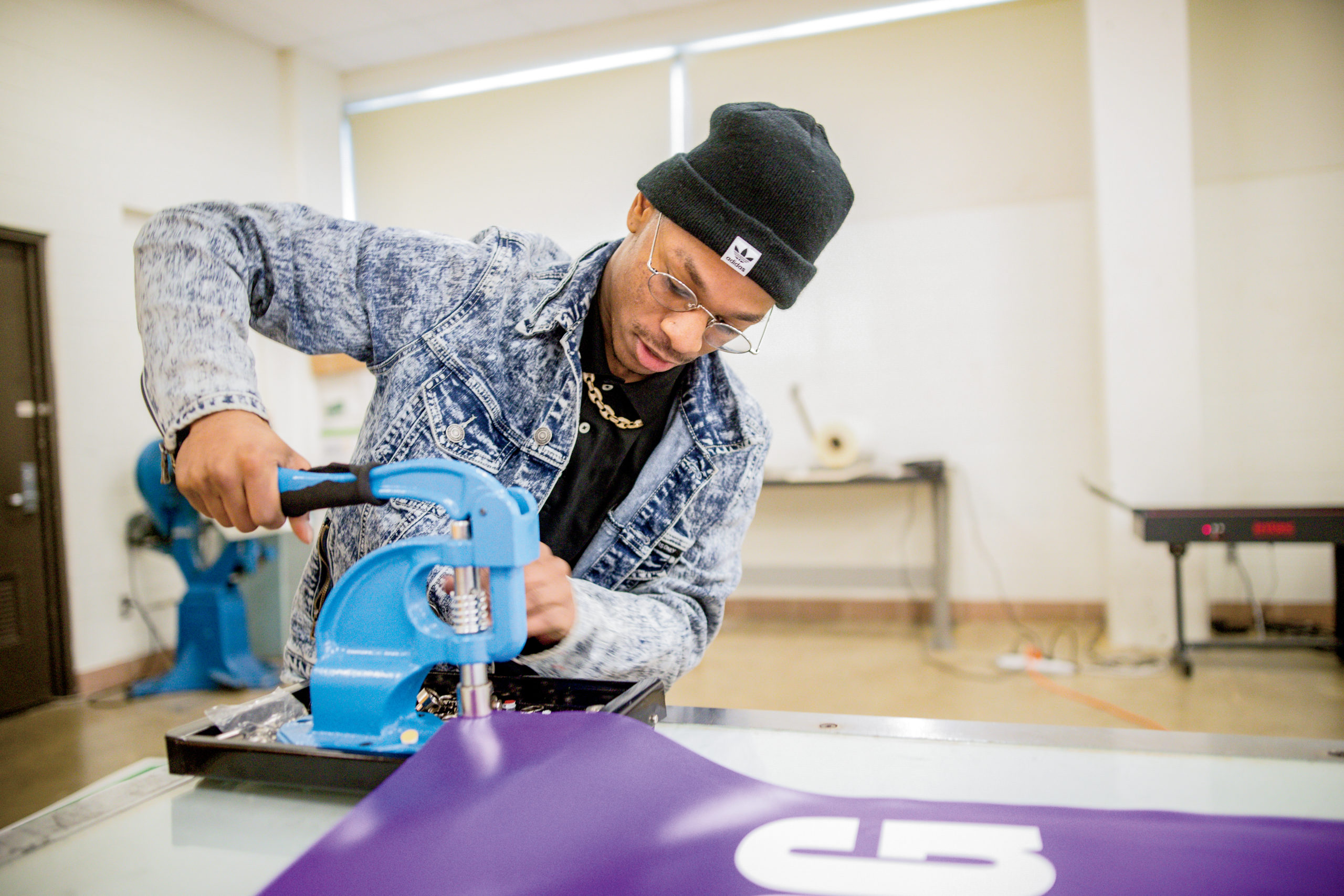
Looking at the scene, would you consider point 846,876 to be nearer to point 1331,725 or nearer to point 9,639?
point 1331,725

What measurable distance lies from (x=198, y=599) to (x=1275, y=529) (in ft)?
12.2

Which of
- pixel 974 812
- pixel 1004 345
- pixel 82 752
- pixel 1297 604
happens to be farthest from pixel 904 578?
pixel 974 812

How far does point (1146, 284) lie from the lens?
3.16 meters

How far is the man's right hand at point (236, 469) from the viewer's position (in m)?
0.63

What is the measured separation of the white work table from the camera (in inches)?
21.6

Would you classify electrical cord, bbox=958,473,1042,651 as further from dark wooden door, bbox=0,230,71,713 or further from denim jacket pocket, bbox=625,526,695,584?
dark wooden door, bbox=0,230,71,713

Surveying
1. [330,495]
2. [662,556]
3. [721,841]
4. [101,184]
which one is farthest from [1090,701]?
[101,184]

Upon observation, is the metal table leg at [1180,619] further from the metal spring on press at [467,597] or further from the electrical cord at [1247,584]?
the metal spring on press at [467,597]

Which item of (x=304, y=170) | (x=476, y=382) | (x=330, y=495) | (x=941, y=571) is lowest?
(x=941, y=571)

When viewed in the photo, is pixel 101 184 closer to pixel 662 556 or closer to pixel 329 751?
pixel 662 556

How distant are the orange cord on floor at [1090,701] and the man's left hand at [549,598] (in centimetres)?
214

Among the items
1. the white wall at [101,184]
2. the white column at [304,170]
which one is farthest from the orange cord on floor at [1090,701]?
the white wall at [101,184]

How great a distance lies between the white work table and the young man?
201 mm

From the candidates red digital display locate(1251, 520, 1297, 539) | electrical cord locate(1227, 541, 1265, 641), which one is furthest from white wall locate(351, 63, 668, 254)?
electrical cord locate(1227, 541, 1265, 641)
